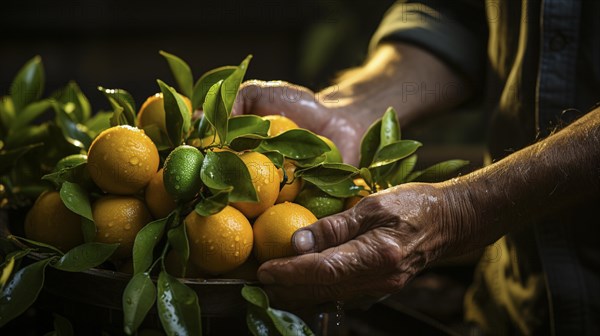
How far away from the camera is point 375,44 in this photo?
1.49 m

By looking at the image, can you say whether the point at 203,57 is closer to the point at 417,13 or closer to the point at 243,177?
the point at 417,13

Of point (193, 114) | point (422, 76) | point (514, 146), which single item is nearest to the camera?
point (193, 114)

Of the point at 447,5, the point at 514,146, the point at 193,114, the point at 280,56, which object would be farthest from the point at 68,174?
the point at 280,56

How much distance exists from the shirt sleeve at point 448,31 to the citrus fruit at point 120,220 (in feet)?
2.60

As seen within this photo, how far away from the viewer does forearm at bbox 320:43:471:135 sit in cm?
131

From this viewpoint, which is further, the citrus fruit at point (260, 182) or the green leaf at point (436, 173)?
the green leaf at point (436, 173)

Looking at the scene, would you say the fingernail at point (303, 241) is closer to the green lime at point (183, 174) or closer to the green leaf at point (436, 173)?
the green lime at point (183, 174)

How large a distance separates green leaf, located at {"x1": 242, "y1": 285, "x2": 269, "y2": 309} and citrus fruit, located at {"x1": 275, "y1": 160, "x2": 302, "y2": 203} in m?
0.15

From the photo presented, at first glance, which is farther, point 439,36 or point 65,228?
point 439,36

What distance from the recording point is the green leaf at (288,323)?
728 millimetres

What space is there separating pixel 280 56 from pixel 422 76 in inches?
91.9

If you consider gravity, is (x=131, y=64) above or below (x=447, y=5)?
below

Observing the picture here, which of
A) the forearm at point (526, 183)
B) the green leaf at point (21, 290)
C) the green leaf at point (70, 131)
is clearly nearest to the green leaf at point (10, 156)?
the green leaf at point (70, 131)

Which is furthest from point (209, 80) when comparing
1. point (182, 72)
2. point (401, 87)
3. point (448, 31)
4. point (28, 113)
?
point (448, 31)
